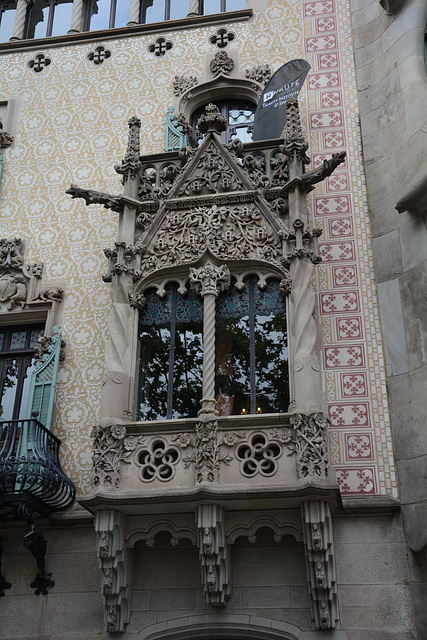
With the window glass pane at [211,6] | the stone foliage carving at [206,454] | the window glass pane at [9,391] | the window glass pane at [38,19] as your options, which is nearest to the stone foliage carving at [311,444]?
the stone foliage carving at [206,454]

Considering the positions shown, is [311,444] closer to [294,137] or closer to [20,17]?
[294,137]

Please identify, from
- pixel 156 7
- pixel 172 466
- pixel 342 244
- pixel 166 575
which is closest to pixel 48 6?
pixel 156 7

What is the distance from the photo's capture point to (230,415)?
34.0 ft

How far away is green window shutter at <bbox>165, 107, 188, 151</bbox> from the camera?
13.2 meters

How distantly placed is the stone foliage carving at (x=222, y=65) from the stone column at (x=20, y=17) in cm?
418

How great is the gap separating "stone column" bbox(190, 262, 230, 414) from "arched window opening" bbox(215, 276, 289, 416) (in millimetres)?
210

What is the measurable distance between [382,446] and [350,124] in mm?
5551

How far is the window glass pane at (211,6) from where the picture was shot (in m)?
15.1

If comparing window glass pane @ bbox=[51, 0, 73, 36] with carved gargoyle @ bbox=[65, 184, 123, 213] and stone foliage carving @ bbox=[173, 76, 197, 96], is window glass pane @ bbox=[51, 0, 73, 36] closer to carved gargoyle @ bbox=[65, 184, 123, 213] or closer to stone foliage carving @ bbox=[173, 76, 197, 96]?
stone foliage carving @ bbox=[173, 76, 197, 96]

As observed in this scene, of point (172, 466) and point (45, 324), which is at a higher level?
point (45, 324)

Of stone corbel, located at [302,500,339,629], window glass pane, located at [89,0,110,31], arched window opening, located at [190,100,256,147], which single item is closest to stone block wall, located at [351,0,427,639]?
stone corbel, located at [302,500,339,629]

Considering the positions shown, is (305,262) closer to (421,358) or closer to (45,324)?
(421,358)

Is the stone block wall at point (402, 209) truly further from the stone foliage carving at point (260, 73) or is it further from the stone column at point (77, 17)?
the stone column at point (77, 17)

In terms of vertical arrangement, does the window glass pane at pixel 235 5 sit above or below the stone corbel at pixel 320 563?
above
